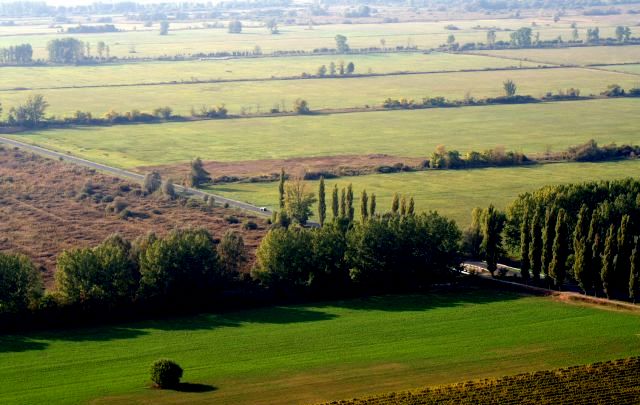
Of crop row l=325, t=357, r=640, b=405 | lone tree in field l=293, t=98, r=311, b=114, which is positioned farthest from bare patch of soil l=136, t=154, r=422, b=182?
crop row l=325, t=357, r=640, b=405

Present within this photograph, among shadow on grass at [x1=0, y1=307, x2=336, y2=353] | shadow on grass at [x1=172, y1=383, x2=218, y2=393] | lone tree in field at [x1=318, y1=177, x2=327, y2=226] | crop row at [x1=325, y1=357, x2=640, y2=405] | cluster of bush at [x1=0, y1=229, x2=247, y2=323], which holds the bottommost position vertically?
shadow on grass at [x1=172, y1=383, x2=218, y2=393]

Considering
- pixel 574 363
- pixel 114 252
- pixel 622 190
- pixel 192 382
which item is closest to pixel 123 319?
pixel 114 252

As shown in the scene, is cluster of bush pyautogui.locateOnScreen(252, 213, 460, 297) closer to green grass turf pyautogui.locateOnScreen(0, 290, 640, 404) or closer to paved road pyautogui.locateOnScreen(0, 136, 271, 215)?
green grass turf pyautogui.locateOnScreen(0, 290, 640, 404)

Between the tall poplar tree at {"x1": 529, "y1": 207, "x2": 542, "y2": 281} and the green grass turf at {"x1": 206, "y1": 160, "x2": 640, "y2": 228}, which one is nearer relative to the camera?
the tall poplar tree at {"x1": 529, "y1": 207, "x2": 542, "y2": 281}

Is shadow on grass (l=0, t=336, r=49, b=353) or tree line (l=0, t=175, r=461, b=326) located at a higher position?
tree line (l=0, t=175, r=461, b=326)

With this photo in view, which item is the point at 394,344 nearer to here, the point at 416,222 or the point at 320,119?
the point at 416,222

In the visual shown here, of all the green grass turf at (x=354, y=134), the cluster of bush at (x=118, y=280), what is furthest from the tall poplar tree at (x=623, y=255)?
the green grass turf at (x=354, y=134)

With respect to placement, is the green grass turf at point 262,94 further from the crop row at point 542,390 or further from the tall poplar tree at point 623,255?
the crop row at point 542,390

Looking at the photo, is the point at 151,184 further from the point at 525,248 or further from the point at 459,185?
the point at 525,248
